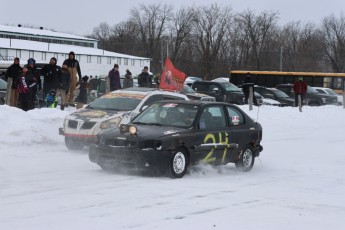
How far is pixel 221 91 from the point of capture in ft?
101

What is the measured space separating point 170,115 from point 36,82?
8.17 metres

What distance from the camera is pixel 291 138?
19.0 meters

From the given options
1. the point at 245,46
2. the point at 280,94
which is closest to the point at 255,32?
the point at 245,46

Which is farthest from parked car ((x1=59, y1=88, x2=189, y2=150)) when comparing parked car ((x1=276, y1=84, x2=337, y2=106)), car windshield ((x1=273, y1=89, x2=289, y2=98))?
parked car ((x1=276, y1=84, x2=337, y2=106))

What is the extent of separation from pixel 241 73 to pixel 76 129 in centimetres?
3824

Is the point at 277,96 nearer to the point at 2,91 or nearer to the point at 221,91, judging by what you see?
the point at 221,91

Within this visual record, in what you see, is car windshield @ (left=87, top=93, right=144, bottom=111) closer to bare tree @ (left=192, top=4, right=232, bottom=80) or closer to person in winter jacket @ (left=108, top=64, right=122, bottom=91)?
person in winter jacket @ (left=108, top=64, right=122, bottom=91)

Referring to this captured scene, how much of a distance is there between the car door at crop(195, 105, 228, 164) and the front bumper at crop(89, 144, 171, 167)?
96cm

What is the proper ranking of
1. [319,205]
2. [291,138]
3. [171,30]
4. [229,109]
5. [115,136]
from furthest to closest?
[171,30]
[291,138]
[229,109]
[115,136]
[319,205]

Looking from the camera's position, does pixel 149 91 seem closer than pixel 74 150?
No

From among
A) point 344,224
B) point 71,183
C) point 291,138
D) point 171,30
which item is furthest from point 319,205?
point 171,30

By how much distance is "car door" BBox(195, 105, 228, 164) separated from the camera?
1098 cm

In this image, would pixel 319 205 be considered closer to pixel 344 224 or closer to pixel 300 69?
pixel 344 224

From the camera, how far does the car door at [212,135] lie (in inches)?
432
